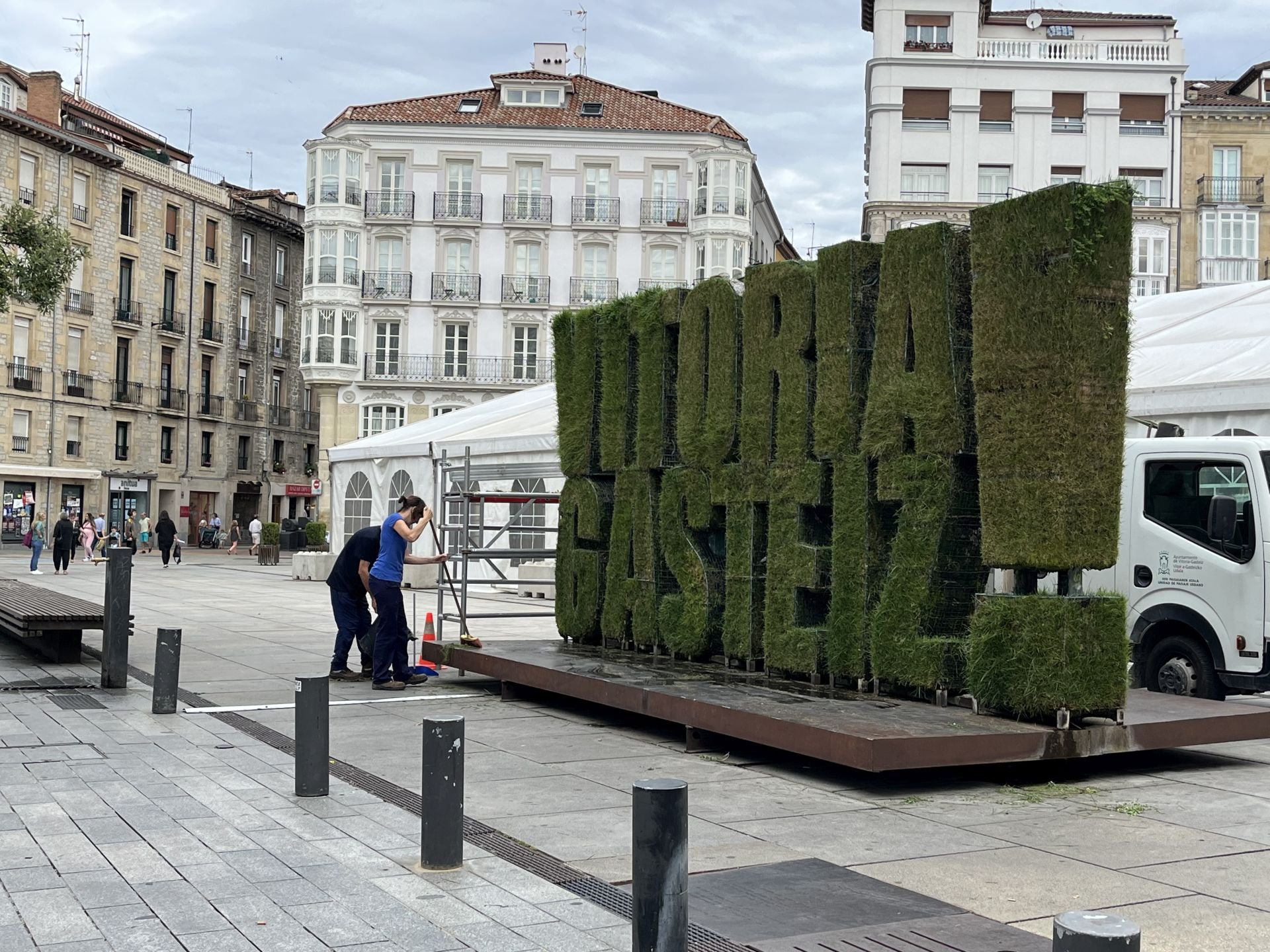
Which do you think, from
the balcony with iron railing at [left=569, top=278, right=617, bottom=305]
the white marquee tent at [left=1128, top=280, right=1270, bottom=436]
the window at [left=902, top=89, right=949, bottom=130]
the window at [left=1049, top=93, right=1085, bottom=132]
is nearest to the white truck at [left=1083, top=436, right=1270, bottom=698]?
the white marquee tent at [left=1128, top=280, right=1270, bottom=436]

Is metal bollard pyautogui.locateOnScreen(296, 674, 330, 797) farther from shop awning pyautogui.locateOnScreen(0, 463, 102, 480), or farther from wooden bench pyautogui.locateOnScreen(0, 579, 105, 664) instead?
shop awning pyautogui.locateOnScreen(0, 463, 102, 480)

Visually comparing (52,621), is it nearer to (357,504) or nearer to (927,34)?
(357,504)

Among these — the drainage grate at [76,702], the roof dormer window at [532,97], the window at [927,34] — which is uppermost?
the window at [927,34]

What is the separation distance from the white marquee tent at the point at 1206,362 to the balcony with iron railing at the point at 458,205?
36.5m

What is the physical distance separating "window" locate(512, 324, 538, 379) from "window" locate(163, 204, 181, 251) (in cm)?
1633

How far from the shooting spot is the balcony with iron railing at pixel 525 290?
52.0 metres

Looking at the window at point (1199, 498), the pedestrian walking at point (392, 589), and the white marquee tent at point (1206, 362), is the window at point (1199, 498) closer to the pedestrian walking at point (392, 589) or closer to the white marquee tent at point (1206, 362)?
the white marquee tent at point (1206, 362)

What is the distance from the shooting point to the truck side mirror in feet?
34.0

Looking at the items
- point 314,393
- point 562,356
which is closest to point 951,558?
point 562,356

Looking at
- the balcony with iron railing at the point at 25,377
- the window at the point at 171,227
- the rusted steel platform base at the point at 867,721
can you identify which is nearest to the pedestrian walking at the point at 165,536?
the balcony with iron railing at the point at 25,377

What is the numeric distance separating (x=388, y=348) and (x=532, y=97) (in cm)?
1219

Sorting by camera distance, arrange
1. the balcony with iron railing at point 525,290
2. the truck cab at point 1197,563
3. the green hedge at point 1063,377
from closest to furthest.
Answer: the green hedge at point 1063,377 → the truck cab at point 1197,563 → the balcony with iron railing at point 525,290

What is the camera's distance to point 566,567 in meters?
12.7

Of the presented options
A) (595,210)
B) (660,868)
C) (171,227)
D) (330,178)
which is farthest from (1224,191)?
(660,868)
